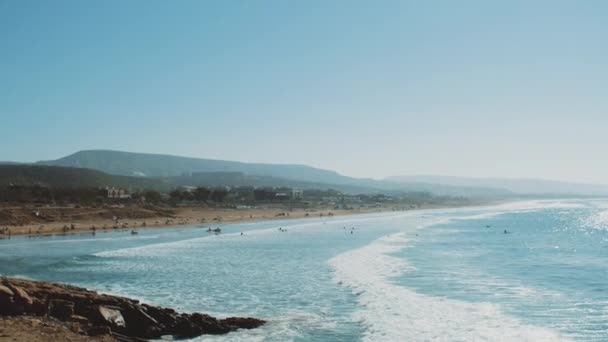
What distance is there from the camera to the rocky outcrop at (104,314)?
16.4 meters

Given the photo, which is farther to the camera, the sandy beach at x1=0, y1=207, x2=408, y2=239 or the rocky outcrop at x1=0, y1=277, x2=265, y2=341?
the sandy beach at x1=0, y1=207, x2=408, y2=239

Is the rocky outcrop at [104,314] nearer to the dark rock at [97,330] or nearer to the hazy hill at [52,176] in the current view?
the dark rock at [97,330]

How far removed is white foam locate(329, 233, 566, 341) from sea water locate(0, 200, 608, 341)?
0.04m

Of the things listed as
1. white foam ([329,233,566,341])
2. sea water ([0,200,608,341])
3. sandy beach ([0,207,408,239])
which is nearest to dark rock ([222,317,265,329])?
sea water ([0,200,608,341])

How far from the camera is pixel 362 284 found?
26.8m

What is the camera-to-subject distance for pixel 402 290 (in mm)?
25078

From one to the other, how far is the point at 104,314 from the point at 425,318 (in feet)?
34.6

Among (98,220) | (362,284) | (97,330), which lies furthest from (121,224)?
(97,330)

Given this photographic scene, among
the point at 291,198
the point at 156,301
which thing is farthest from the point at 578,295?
the point at 291,198

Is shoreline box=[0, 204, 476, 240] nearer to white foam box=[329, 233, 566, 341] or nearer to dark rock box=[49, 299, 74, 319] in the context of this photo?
dark rock box=[49, 299, 74, 319]

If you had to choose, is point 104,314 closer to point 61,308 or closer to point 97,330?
point 97,330

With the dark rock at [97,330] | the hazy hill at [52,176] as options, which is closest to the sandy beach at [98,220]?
the dark rock at [97,330]

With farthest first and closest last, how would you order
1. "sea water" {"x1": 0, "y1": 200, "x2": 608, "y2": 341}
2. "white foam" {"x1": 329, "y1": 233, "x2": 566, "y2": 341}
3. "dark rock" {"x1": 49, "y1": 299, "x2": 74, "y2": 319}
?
"sea water" {"x1": 0, "y1": 200, "x2": 608, "y2": 341}
"white foam" {"x1": 329, "y1": 233, "x2": 566, "y2": 341}
"dark rock" {"x1": 49, "y1": 299, "x2": 74, "y2": 319}

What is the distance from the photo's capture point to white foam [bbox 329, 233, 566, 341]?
1730 cm
